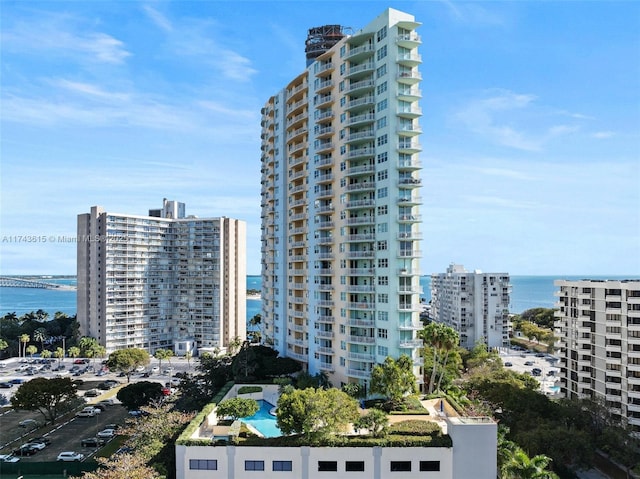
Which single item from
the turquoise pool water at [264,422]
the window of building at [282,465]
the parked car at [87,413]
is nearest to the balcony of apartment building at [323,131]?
the turquoise pool water at [264,422]

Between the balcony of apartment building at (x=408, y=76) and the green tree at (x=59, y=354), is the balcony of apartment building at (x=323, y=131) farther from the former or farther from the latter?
the green tree at (x=59, y=354)

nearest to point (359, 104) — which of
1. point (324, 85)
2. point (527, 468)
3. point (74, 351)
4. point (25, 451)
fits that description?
point (324, 85)

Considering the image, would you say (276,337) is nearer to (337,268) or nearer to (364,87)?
(337,268)

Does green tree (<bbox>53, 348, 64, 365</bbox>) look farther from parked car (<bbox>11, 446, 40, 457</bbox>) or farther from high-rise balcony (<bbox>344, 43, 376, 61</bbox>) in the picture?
high-rise balcony (<bbox>344, 43, 376, 61</bbox>)

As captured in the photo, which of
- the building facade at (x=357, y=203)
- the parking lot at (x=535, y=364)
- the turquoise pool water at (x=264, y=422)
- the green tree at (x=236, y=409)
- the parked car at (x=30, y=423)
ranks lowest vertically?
the parking lot at (x=535, y=364)

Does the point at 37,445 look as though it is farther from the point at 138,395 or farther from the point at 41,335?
the point at 41,335

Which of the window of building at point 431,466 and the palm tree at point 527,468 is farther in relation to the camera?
the window of building at point 431,466
